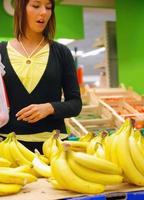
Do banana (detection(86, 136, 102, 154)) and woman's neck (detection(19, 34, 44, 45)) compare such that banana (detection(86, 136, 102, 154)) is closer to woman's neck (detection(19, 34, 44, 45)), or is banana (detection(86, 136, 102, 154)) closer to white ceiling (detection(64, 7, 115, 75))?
woman's neck (detection(19, 34, 44, 45))

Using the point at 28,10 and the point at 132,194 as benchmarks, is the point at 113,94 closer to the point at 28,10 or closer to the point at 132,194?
the point at 28,10

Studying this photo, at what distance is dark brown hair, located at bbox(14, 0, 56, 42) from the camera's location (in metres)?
1.98

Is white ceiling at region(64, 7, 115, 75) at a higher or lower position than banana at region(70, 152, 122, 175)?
higher

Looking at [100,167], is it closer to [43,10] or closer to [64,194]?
[64,194]

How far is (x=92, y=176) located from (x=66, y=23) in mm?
5434

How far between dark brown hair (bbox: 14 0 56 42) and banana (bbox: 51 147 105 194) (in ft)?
3.20

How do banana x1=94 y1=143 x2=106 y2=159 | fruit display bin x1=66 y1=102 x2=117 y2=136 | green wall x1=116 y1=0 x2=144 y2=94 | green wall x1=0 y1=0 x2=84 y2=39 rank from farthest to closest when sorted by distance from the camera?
1. green wall x1=0 y1=0 x2=84 y2=39
2. green wall x1=116 y1=0 x2=144 y2=94
3. fruit display bin x1=66 y1=102 x2=117 y2=136
4. banana x1=94 y1=143 x2=106 y2=159

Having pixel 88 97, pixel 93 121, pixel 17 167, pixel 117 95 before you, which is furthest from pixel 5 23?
pixel 17 167

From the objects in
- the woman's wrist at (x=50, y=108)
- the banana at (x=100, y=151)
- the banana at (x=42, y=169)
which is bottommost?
the banana at (x=42, y=169)

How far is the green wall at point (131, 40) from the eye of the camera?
6.16 metres

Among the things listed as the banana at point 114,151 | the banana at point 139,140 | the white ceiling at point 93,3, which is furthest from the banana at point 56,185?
the white ceiling at point 93,3

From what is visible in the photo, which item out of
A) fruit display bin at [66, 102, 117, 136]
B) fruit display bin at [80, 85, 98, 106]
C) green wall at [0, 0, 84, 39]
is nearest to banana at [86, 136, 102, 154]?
fruit display bin at [66, 102, 117, 136]

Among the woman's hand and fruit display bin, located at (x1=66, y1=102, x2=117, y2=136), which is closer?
the woman's hand

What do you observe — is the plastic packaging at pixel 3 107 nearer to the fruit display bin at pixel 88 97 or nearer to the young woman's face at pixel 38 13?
the young woman's face at pixel 38 13
